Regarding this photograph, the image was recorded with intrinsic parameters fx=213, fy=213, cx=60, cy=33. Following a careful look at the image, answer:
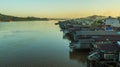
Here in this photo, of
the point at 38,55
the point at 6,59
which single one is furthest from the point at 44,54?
the point at 6,59

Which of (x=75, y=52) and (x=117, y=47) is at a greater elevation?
(x=117, y=47)

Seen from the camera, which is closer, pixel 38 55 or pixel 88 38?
pixel 38 55

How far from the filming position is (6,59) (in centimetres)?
2166

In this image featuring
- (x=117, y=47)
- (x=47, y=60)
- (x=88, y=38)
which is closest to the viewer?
(x=117, y=47)

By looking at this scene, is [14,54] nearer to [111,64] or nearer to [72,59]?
[72,59]

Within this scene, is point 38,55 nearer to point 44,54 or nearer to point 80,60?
point 44,54

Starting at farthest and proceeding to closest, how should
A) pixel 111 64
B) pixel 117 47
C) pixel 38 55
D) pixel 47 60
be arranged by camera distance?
pixel 38 55, pixel 47 60, pixel 117 47, pixel 111 64

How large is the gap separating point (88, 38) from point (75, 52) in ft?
9.50

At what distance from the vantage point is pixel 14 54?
79.5ft

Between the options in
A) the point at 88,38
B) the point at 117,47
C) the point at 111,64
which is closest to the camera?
the point at 111,64

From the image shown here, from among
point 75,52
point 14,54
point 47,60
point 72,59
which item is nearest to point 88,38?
point 75,52

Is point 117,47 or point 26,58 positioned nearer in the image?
point 117,47

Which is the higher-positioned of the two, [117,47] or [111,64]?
[117,47]

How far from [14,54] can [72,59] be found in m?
6.82
